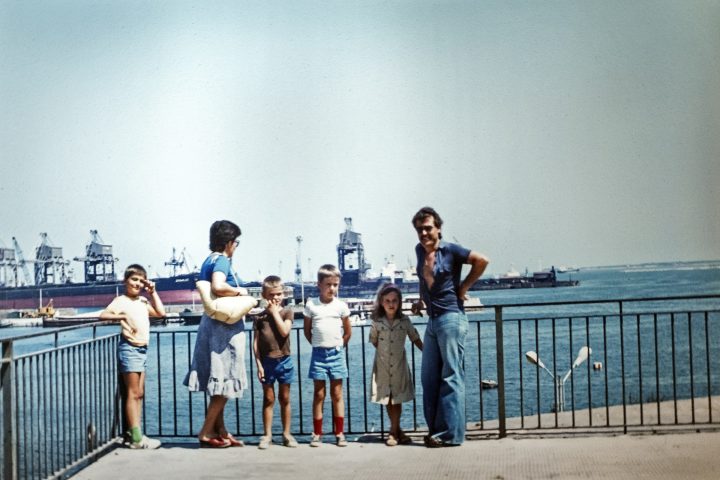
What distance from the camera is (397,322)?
16.4 ft

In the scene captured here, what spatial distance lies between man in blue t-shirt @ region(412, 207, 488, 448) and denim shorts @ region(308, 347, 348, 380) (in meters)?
0.52

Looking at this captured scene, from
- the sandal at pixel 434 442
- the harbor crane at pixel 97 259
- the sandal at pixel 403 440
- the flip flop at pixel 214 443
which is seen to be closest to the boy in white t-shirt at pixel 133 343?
the flip flop at pixel 214 443

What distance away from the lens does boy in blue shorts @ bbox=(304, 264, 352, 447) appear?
492cm

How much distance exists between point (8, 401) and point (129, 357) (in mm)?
1252

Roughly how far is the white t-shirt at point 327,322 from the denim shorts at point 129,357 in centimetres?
114

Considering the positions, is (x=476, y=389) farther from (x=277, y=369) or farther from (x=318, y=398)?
(x=277, y=369)

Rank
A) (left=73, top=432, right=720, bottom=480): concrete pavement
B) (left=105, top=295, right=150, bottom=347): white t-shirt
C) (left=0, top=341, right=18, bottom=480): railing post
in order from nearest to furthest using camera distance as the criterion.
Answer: (left=0, top=341, right=18, bottom=480): railing post < (left=73, top=432, right=720, bottom=480): concrete pavement < (left=105, top=295, right=150, bottom=347): white t-shirt

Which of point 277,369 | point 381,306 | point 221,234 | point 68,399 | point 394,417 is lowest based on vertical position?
point 394,417

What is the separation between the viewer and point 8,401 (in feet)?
12.6

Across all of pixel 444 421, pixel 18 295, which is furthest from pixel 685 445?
pixel 18 295

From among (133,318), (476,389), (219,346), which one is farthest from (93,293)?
(219,346)

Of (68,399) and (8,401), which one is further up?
(8,401)

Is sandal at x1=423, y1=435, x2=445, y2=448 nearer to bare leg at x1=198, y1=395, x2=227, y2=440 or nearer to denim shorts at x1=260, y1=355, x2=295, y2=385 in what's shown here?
denim shorts at x1=260, y1=355, x2=295, y2=385

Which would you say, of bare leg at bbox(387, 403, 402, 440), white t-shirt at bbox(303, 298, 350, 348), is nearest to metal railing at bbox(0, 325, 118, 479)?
white t-shirt at bbox(303, 298, 350, 348)
